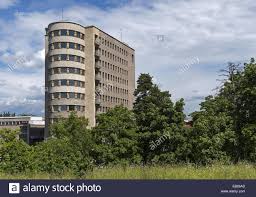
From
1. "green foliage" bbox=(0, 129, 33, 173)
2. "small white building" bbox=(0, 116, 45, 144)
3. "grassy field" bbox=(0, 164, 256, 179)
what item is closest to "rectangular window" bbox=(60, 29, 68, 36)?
"small white building" bbox=(0, 116, 45, 144)

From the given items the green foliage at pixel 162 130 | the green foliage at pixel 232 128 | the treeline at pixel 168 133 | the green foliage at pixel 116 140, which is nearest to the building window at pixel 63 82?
the treeline at pixel 168 133

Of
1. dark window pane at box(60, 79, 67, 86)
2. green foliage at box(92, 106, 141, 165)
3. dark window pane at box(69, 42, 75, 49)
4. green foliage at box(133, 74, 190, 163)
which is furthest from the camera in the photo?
dark window pane at box(69, 42, 75, 49)

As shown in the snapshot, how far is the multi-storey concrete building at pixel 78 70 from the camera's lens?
301 feet

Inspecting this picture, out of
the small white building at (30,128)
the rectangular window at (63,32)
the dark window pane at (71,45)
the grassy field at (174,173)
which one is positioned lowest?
the grassy field at (174,173)

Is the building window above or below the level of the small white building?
above

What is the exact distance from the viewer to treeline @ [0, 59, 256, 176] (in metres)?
32.7

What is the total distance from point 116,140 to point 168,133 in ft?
16.7

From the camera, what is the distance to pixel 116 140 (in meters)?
40.6

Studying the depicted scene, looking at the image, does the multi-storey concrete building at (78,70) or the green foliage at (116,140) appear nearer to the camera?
the green foliage at (116,140)

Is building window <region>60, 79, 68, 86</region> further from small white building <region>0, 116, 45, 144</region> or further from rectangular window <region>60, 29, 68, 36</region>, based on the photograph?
small white building <region>0, 116, 45, 144</region>

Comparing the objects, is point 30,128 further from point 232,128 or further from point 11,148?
point 232,128

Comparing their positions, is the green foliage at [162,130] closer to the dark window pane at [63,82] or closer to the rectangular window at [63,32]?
the dark window pane at [63,82]

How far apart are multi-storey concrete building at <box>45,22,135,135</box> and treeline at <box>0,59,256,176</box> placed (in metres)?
45.4

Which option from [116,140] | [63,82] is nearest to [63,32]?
[63,82]
